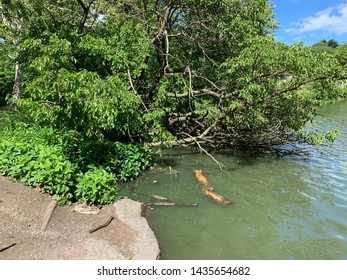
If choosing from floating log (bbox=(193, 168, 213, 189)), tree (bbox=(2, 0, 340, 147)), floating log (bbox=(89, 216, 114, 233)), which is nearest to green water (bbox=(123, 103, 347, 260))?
floating log (bbox=(193, 168, 213, 189))

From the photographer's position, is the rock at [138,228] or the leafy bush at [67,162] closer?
the rock at [138,228]

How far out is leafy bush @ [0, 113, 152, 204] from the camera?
7.49 meters

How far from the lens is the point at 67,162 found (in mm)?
7812

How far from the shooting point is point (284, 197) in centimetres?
955

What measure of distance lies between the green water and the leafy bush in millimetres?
843

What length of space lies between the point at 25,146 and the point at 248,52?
7.02 metres

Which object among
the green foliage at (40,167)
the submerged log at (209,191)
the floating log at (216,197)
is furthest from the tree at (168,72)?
the floating log at (216,197)

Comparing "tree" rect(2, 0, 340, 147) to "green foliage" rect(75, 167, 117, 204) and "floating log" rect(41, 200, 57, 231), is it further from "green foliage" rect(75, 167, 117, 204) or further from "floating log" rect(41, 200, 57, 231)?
"floating log" rect(41, 200, 57, 231)

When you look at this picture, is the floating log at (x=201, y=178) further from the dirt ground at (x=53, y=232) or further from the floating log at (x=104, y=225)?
the floating log at (x=104, y=225)

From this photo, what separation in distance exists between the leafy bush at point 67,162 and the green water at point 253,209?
84 cm

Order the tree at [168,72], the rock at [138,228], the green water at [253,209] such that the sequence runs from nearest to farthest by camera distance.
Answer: the rock at [138,228]
the green water at [253,209]
the tree at [168,72]

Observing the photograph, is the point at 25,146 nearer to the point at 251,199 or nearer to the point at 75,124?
the point at 75,124

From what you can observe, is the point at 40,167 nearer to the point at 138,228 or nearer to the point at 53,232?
the point at 53,232

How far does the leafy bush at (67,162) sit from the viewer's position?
7.49 m
